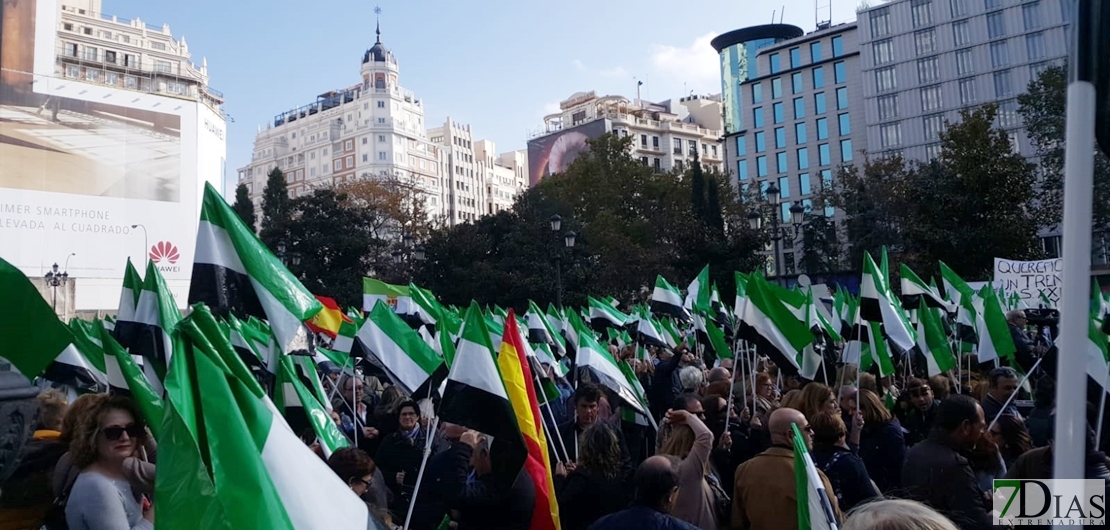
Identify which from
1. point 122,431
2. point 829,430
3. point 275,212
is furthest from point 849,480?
point 275,212

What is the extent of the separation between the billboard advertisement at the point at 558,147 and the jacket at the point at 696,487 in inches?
3534

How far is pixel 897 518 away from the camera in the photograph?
2.29 meters

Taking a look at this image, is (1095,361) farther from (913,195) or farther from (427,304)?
(913,195)

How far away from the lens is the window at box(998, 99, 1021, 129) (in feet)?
217

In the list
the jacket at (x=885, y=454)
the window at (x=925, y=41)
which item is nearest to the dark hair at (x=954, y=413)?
the jacket at (x=885, y=454)

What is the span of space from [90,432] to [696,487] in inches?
112

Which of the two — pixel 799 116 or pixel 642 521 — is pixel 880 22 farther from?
pixel 642 521

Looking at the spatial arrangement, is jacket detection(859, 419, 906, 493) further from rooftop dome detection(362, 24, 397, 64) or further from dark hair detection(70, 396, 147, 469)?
rooftop dome detection(362, 24, 397, 64)

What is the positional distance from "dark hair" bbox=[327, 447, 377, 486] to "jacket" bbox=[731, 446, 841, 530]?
1956mm

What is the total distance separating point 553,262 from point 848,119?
49.2 meters

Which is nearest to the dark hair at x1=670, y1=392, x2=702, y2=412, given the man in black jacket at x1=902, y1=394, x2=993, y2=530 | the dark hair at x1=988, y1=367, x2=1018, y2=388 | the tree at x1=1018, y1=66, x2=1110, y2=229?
the man in black jacket at x1=902, y1=394, x2=993, y2=530

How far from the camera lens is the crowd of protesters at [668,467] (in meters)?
3.54

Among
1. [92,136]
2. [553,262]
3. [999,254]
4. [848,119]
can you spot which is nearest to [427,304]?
[553,262]

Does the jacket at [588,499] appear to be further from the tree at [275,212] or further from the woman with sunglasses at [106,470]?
the tree at [275,212]
